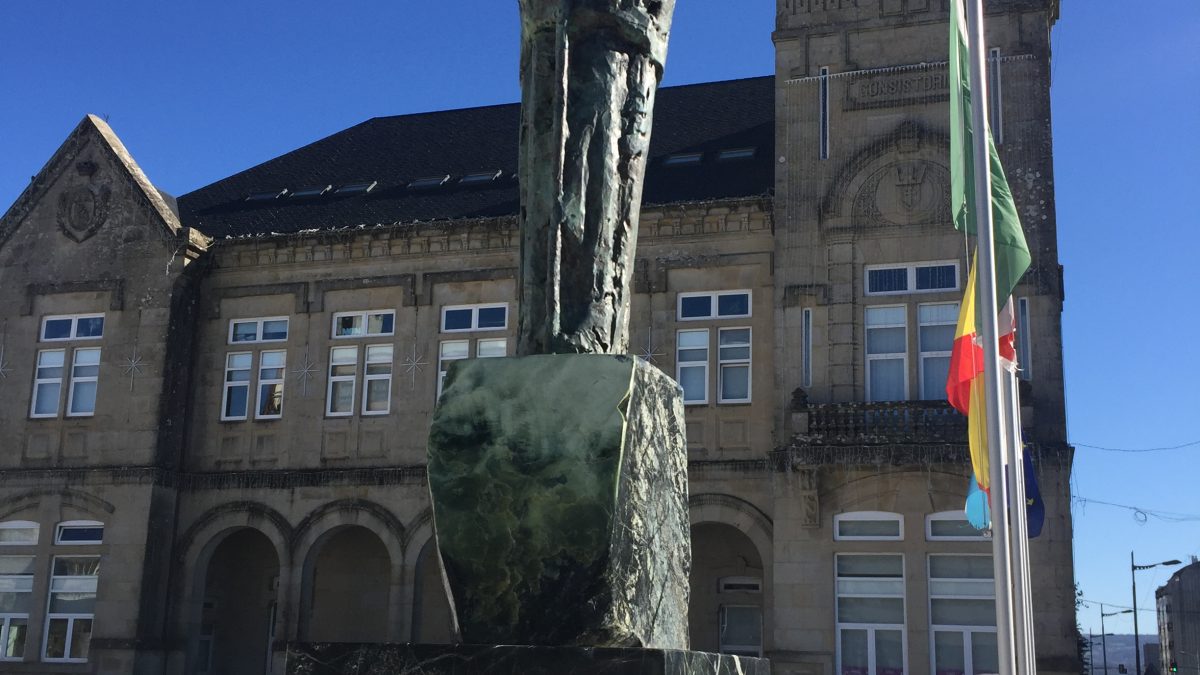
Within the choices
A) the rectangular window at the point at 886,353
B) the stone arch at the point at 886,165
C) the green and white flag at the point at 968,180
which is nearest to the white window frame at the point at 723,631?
the rectangular window at the point at 886,353

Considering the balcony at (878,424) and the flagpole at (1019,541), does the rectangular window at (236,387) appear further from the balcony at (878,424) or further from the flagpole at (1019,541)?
the flagpole at (1019,541)

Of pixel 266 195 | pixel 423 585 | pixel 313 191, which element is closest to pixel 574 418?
pixel 423 585

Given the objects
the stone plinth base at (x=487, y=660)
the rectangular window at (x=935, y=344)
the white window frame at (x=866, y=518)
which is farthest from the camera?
the rectangular window at (x=935, y=344)

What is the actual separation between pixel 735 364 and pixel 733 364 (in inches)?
1.5

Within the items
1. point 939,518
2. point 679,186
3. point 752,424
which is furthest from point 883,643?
point 679,186

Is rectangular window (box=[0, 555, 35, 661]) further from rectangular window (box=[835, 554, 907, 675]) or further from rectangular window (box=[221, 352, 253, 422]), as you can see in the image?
rectangular window (box=[835, 554, 907, 675])

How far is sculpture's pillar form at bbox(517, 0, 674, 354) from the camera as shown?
518 cm

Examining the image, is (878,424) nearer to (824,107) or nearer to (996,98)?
(824,107)

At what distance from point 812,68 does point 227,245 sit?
13662mm

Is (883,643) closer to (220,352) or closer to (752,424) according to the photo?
(752,424)

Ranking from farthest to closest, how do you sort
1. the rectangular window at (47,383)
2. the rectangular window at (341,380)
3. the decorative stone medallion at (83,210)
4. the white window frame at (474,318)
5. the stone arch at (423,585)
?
the decorative stone medallion at (83,210) → the rectangular window at (47,383) → the rectangular window at (341,380) → the white window frame at (474,318) → the stone arch at (423,585)

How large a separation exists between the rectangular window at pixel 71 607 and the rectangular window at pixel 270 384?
186 inches

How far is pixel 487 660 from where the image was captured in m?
4.21

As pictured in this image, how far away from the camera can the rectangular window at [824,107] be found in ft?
85.0
